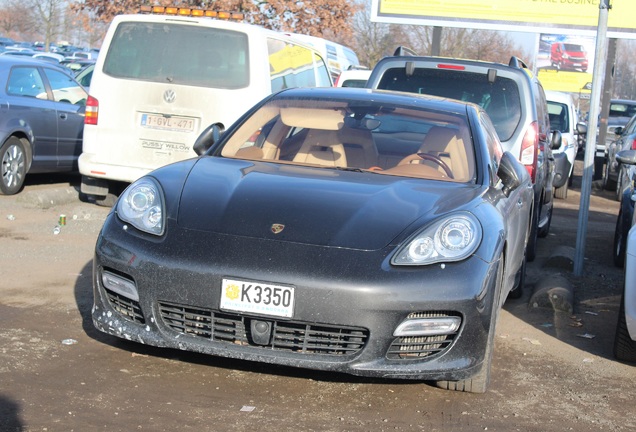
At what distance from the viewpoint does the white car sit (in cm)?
541

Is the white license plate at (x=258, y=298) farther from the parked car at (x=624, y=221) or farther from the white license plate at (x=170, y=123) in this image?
the white license plate at (x=170, y=123)

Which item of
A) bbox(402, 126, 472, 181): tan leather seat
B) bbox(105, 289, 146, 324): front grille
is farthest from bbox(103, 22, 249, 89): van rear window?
bbox(105, 289, 146, 324): front grille

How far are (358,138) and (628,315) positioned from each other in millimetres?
1842

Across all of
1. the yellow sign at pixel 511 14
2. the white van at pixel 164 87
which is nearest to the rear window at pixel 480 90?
the white van at pixel 164 87

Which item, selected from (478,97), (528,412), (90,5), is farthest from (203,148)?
(90,5)

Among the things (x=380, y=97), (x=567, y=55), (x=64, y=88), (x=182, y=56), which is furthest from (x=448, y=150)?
(x=567, y=55)

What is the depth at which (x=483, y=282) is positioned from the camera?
4512 millimetres

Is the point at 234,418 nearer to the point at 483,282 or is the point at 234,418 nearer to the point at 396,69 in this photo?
the point at 483,282

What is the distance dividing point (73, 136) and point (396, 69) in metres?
4.74

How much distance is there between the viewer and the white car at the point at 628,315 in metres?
5.41

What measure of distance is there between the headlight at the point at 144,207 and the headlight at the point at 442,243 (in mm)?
1171

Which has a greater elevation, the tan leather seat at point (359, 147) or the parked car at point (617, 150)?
the tan leather seat at point (359, 147)

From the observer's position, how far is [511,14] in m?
22.7

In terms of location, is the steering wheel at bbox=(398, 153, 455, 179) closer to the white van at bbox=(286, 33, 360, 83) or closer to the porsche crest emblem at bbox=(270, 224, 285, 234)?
the porsche crest emblem at bbox=(270, 224, 285, 234)
